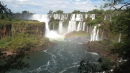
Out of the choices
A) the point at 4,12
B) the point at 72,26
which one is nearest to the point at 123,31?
the point at 4,12

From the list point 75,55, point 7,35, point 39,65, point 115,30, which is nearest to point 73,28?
point 7,35

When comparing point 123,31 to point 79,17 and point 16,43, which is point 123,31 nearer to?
point 16,43

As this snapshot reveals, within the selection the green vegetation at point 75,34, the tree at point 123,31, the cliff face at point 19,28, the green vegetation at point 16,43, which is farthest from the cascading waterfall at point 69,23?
the tree at point 123,31

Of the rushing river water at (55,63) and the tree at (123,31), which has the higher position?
the tree at (123,31)

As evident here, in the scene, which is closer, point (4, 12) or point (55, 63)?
point (4, 12)

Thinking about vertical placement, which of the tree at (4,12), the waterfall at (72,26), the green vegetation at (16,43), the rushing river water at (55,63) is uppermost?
the tree at (4,12)

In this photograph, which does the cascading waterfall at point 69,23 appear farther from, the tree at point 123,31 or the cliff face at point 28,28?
the tree at point 123,31

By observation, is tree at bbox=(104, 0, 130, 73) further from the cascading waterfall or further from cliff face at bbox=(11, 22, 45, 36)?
the cascading waterfall

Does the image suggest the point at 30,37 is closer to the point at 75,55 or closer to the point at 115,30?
the point at 75,55

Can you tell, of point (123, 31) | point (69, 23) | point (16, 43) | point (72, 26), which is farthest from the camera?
point (69, 23)
